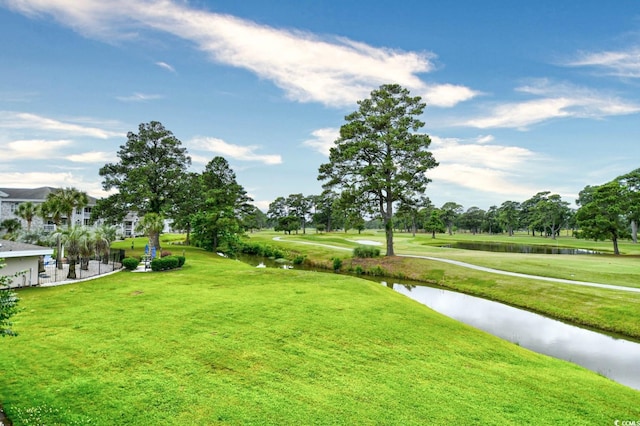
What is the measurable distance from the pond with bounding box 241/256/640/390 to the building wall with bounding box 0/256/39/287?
26.6 meters

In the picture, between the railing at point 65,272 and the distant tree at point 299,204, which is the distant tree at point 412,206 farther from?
the distant tree at point 299,204

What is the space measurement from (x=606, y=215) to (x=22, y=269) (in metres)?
65.1

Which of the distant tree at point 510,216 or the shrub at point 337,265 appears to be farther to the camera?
the distant tree at point 510,216

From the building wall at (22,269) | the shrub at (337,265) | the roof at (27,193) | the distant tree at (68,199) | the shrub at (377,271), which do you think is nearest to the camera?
the building wall at (22,269)

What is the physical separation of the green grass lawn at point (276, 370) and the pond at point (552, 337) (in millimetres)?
2427

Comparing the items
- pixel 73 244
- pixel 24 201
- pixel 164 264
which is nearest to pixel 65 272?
pixel 73 244

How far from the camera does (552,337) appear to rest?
17.1m

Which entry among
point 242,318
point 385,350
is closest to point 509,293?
point 385,350

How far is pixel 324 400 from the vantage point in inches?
342

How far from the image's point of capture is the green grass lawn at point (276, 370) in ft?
27.0

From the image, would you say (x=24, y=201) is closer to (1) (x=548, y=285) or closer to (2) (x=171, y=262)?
(2) (x=171, y=262)

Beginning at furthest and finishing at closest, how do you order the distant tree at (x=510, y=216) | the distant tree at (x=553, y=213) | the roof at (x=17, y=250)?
the distant tree at (x=510, y=216) → the distant tree at (x=553, y=213) → the roof at (x=17, y=250)

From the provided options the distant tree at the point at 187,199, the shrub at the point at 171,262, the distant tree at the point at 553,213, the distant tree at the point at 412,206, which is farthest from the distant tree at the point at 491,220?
the shrub at the point at 171,262

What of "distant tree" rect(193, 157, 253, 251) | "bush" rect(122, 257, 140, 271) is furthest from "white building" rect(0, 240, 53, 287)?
"distant tree" rect(193, 157, 253, 251)
